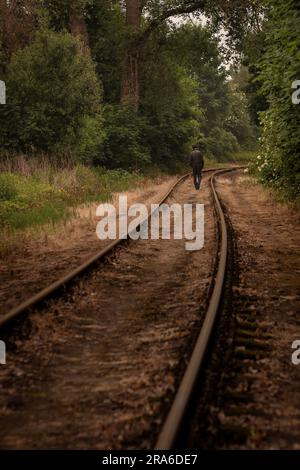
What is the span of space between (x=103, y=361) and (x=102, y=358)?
0.07m

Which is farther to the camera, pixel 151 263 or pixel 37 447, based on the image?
pixel 151 263

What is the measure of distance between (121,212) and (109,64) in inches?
768

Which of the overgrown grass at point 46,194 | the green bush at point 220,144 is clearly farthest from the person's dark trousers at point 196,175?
the green bush at point 220,144

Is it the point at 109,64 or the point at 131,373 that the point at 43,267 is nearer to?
the point at 131,373

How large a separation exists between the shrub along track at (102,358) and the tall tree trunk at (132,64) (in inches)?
914

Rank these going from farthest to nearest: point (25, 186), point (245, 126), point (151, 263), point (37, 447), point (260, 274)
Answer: point (245, 126) → point (25, 186) → point (151, 263) → point (260, 274) → point (37, 447)

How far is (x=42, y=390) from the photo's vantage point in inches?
162

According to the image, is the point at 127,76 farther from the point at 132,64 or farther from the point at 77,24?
the point at 77,24

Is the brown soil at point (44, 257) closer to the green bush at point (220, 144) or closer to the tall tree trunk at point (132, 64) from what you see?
the tall tree trunk at point (132, 64)

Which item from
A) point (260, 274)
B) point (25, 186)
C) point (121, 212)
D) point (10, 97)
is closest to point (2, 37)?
point (10, 97)

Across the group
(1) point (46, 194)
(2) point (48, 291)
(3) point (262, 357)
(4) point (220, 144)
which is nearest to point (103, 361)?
(3) point (262, 357)

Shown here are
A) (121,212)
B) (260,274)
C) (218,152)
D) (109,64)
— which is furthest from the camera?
(218,152)

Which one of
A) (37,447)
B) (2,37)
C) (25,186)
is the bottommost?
(37,447)

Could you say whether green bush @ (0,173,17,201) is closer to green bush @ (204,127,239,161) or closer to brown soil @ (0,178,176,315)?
brown soil @ (0,178,176,315)
